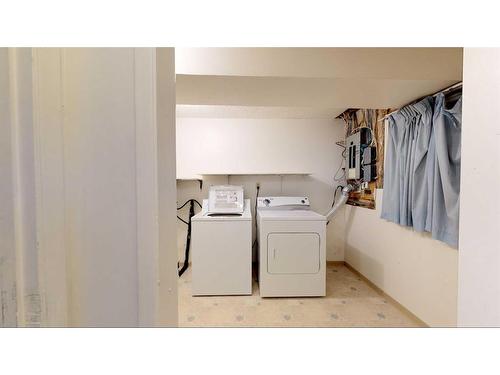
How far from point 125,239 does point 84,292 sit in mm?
163

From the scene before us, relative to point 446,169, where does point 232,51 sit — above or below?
above

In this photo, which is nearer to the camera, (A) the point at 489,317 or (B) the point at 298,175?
(A) the point at 489,317

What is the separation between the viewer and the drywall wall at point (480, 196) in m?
0.58

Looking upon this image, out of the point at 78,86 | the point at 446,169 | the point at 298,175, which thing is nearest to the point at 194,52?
the point at 78,86

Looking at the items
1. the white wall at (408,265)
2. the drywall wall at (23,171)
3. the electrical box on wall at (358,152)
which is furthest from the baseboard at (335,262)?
the drywall wall at (23,171)

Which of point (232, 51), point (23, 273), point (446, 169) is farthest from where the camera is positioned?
point (446, 169)

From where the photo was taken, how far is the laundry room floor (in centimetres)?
181

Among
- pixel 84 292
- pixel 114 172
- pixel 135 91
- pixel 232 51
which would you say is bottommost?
pixel 84 292

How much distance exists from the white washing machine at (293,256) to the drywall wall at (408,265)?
0.69 metres

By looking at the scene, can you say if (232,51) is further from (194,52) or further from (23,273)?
(23,273)

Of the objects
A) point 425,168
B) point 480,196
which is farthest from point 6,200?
point 425,168

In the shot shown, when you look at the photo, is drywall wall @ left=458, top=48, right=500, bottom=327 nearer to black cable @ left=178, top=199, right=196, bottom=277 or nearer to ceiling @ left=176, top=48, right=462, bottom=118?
ceiling @ left=176, top=48, right=462, bottom=118

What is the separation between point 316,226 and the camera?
7.30 feet

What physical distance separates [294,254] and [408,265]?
108 cm
